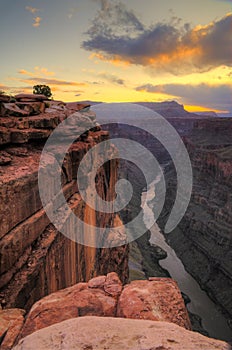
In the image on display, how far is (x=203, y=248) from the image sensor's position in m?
48.4

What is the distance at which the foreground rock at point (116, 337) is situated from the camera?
449cm

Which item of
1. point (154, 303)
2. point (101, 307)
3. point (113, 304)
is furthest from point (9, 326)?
point (154, 303)

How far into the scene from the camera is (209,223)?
5334 cm

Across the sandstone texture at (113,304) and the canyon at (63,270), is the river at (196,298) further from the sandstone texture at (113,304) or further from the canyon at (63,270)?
the sandstone texture at (113,304)

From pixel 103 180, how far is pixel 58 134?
265 inches

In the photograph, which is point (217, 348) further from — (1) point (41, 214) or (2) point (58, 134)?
(2) point (58, 134)

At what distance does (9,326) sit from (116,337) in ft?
7.84

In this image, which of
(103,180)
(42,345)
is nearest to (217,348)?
(42,345)

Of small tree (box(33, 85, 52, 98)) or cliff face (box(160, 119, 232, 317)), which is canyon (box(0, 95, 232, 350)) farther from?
cliff face (box(160, 119, 232, 317))

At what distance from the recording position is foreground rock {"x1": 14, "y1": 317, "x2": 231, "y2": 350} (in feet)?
14.7

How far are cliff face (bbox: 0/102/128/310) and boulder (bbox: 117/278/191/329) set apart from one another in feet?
11.1

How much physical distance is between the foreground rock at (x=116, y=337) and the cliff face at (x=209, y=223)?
32.8 metres

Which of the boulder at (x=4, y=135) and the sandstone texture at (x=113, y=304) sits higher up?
the boulder at (x=4, y=135)

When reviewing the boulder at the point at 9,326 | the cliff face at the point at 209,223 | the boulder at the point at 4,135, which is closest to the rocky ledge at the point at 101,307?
the boulder at the point at 9,326
